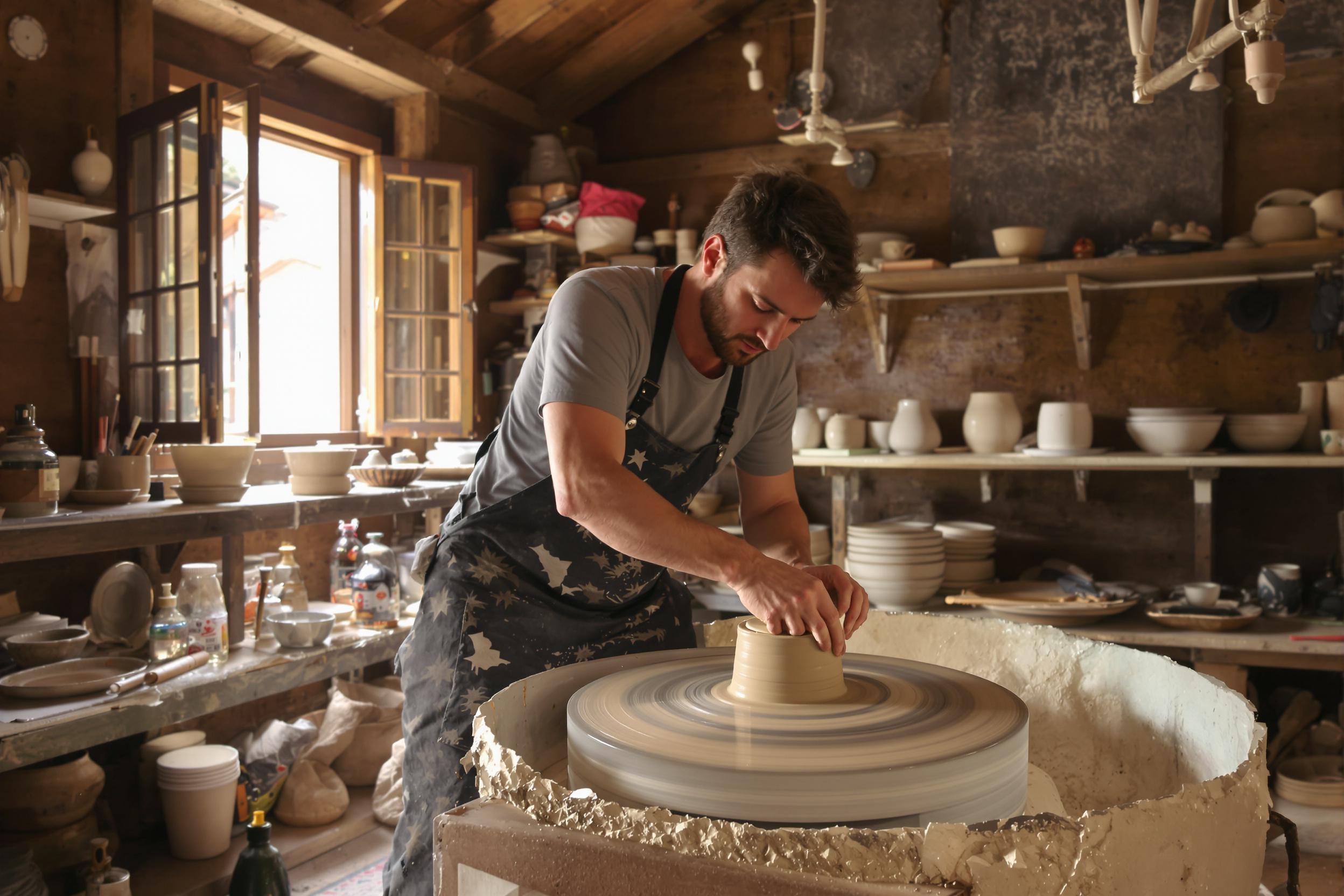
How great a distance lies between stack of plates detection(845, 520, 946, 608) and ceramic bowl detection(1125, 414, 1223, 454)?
794 mm

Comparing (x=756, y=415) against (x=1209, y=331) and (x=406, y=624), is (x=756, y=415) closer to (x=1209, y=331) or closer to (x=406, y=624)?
(x=406, y=624)

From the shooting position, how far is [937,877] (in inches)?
31.9

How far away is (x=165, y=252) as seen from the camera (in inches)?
122

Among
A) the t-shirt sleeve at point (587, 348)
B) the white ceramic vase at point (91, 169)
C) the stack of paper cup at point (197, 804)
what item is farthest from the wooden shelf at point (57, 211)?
the t-shirt sleeve at point (587, 348)

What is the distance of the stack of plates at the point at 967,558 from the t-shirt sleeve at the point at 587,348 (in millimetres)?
2465

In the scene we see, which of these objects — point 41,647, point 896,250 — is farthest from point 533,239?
point 41,647

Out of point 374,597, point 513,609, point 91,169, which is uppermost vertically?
point 91,169

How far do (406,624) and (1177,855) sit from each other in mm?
2843

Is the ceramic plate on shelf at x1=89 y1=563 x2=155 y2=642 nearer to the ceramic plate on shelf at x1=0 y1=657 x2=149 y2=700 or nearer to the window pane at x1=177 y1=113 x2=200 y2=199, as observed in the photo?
the ceramic plate on shelf at x1=0 y1=657 x2=149 y2=700

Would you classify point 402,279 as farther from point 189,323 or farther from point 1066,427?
point 1066,427

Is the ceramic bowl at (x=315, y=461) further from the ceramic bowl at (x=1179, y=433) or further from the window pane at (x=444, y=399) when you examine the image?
the ceramic bowl at (x=1179, y=433)

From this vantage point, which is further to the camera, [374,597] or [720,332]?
[374,597]

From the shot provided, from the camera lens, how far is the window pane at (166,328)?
3.09 metres

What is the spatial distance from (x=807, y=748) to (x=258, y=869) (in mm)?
1989
